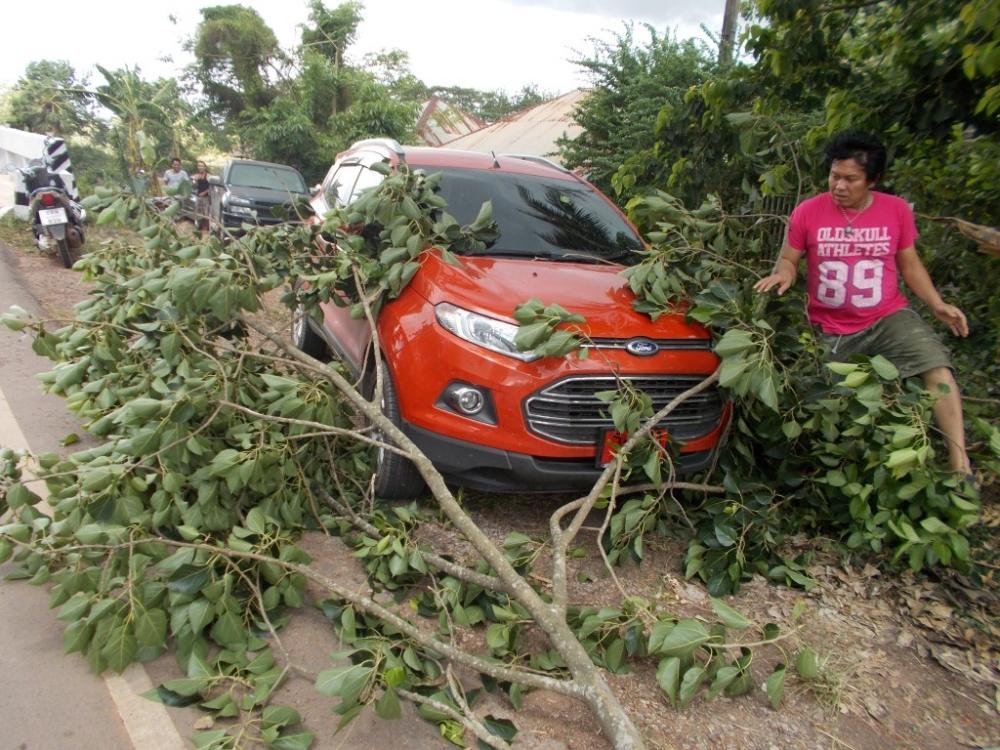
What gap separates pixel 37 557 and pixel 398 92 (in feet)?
94.8

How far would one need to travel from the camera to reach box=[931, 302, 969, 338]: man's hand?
3.32m

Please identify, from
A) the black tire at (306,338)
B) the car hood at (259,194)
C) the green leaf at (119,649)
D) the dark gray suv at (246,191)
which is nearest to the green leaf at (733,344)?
the green leaf at (119,649)

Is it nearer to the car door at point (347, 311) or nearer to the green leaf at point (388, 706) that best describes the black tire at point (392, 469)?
the car door at point (347, 311)

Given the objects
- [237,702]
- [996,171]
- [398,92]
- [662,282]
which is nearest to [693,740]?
[237,702]

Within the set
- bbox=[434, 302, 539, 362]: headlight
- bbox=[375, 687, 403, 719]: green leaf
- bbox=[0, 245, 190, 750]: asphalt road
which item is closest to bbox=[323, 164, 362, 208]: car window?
bbox=[434, 302, 539, 362]: headlight

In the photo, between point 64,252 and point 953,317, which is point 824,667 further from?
point 64,252

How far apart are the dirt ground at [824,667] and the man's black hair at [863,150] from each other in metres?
1.84

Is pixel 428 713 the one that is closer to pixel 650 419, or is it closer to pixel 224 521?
pixel 224 521

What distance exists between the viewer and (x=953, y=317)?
3387 millimetres

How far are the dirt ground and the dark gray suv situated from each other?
35.2ft

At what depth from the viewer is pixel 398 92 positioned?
2903 centimetres

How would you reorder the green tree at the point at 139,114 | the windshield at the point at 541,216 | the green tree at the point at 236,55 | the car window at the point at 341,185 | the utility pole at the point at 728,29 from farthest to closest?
the green tree at the point at 236,55 < the green tree at the point at 139,114 < the utility pole at the point at 728,29 < the car window at the point at 341,185 < the windshield at the point at 541,216

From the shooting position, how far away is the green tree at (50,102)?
3303 centimetres

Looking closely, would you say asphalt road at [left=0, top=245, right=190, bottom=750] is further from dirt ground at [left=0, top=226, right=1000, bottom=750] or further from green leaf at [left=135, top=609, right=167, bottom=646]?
dirt ground at [left=0, top=226, right=1000, bottom=750]
